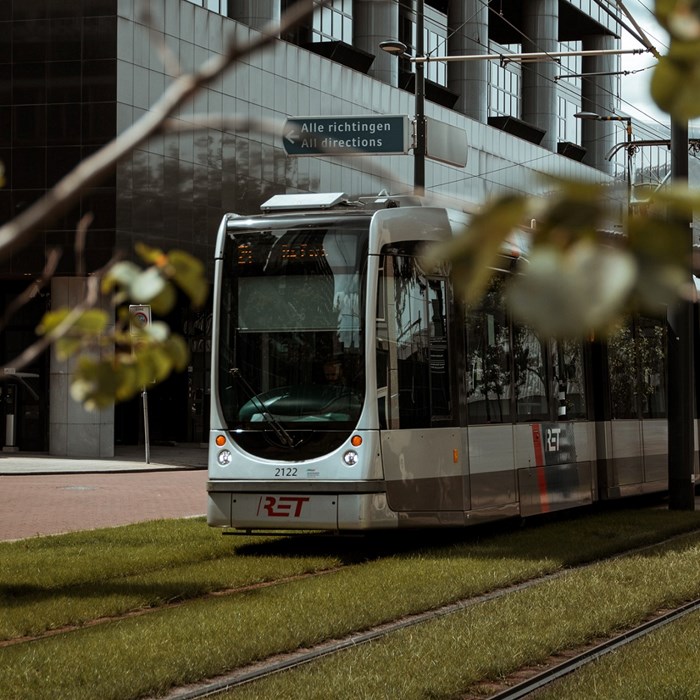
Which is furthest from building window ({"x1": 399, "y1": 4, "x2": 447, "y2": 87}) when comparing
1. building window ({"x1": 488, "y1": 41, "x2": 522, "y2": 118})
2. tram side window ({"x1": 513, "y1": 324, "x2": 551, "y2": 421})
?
tram side window ({"x1": 513, "y1": 324, "x2": 551, "y2": 421})

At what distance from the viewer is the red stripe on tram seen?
1498 cm

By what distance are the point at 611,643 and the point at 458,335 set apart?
545cm

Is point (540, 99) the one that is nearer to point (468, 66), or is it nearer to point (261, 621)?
point (468, 66)

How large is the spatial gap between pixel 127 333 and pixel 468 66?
176ft

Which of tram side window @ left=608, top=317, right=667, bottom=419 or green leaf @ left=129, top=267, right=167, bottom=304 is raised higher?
tram side window @ left=608, top=317, right=667, bottom=419

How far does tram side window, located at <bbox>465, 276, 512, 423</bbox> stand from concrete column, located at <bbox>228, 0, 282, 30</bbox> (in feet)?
93.7

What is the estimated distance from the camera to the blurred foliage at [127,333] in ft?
5.44

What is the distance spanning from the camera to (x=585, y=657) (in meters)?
7.84

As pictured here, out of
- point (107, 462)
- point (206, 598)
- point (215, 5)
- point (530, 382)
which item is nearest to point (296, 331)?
point (530, 382)

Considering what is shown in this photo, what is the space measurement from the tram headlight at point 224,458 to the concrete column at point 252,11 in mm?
29595

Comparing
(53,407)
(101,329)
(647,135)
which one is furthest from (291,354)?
(647,135)

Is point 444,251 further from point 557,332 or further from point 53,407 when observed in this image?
point 53,407

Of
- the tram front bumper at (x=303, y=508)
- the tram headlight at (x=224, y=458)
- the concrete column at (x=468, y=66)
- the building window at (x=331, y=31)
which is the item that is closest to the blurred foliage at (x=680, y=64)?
the tram front bumper at (x=303, y=508)

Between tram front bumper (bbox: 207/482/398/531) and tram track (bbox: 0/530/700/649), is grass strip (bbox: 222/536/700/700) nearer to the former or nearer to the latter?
tram track (bbox: 0/530/700/649)
